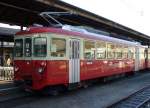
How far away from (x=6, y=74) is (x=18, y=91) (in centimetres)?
1073

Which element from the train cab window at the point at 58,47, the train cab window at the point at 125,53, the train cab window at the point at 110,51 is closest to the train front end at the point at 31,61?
the train cab window at the point at 58,47

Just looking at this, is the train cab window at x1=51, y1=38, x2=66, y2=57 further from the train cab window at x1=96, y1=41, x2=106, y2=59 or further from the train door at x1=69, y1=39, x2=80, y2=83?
the train cab window at x1=96, y1=41, x2=106, y2=59

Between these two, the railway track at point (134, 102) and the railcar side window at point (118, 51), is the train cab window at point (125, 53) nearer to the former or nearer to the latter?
the railcar side window at point (118, 51)

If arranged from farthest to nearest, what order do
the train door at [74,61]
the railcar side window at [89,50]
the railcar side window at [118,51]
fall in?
the railcar side window at [118,51] → the railcar side window at [89,50] → the train door at [74,61]

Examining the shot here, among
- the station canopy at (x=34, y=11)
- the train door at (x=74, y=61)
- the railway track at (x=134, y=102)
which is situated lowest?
the railway track at (x=134, y=102)

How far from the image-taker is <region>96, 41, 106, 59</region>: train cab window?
60.8ft

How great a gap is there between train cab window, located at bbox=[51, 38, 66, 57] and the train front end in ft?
1.17

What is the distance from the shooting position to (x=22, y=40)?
49.3 feet

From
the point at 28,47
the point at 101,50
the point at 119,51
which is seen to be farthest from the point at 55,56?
the point at 119,51

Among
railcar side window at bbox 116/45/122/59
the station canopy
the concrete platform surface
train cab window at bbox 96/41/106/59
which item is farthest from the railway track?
the station canopy

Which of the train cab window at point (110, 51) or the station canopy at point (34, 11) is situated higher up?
the station canopy at point (34, 11)

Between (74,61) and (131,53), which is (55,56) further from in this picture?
(131,53)

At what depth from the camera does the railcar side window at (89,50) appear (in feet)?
55.4

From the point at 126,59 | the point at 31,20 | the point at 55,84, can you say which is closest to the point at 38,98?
the point at 55,84
